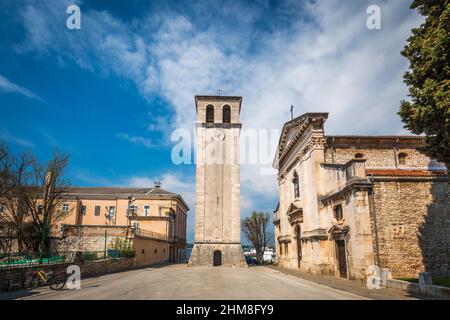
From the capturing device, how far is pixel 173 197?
48406 mm

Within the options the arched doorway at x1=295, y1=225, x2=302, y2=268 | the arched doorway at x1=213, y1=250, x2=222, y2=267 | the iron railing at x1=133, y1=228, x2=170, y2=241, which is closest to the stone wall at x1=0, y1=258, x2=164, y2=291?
the iron railing at x1=133, y1=228, x2=170, y2=241

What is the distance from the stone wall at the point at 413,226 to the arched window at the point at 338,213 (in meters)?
3.21

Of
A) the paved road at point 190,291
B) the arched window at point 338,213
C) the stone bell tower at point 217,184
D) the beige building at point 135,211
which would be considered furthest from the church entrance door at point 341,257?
the beige building at point 135,211

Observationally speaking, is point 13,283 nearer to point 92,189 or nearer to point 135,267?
point 135,267

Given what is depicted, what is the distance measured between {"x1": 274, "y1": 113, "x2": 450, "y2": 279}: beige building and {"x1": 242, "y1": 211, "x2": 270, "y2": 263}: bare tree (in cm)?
2562

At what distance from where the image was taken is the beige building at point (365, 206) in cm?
1716

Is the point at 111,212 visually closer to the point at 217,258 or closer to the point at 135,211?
the point at 135,211

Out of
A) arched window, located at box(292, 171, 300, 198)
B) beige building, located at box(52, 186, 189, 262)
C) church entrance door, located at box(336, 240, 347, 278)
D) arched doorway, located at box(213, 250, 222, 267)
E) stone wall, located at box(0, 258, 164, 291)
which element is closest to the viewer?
stone wall, located at box(0, 258, 164, 291)

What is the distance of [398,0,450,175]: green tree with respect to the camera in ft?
31.6

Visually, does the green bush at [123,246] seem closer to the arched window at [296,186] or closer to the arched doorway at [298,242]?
the arched doorway at [298,242]

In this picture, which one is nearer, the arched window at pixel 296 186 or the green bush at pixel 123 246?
the green bush at pixel 123 246

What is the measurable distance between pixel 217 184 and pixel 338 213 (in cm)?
1878

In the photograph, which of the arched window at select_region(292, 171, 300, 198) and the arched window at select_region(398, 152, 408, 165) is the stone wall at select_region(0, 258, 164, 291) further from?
the arched window at select_region(398, 152, 408, 165)
